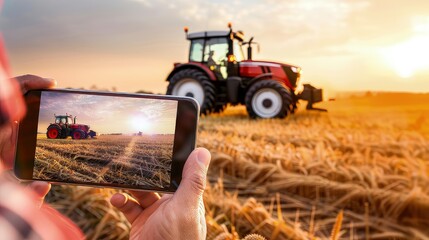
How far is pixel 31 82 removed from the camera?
1.95m

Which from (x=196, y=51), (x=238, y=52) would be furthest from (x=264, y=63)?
(x=196, y=51)

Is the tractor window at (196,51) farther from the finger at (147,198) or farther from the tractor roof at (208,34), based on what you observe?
the finger at (147,198)

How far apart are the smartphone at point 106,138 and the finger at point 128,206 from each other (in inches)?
7.3

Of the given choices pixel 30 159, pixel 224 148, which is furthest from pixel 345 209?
pixel 30 159

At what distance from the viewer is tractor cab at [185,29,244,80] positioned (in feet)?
41.5

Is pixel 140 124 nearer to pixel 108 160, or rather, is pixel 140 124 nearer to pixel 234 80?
pixel 108 160

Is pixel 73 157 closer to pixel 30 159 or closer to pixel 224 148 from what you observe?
pixel 30 159

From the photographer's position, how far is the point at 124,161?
1938 mm

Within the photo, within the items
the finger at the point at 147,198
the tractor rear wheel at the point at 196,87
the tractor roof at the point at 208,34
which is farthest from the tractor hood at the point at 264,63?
the finger at the point at 147,198

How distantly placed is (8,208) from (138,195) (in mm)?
541

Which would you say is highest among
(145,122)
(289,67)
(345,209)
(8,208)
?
(289,67)

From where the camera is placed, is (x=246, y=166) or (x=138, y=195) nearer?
(x=138, y=195)

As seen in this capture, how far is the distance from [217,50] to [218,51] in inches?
1.6

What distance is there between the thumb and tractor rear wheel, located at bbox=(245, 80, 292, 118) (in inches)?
430
